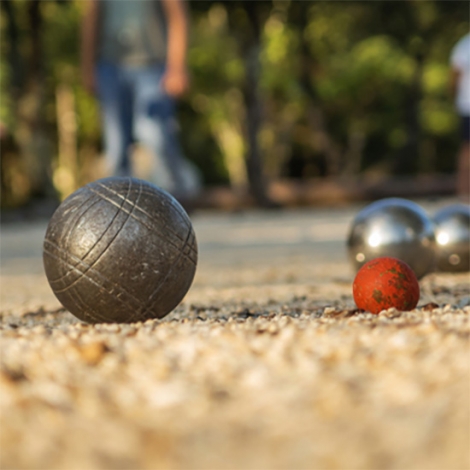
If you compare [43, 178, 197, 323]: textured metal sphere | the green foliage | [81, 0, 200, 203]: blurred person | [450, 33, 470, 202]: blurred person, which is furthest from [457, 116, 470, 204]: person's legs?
[43, 178, 197, 323]: textured metal sphere

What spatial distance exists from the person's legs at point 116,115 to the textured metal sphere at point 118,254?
6.38 m

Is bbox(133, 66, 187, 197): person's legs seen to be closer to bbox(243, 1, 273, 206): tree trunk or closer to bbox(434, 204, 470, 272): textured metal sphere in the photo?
bbox(434, 204, 470, 272): textured metal sphere

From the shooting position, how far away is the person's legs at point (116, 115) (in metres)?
10.2

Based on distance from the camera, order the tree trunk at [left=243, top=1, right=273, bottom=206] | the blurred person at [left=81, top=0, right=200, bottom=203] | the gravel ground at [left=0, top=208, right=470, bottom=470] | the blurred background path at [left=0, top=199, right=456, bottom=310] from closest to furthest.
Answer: the gravel ground at [left=0, top=208, right=470, bottom=470]
the blurred background path at [left=0, top=199, right=456, bottom=310]
the blurred person at [left=81, top=0, right=200, bottom=203]
the tree trunk at [left=243, top=1, right=273, bottom=206]

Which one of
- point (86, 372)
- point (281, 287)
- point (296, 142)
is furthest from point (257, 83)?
point (296, 142)

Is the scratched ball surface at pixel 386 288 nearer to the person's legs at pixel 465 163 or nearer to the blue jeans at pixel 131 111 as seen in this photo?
the blue jeans at pixel 131 111

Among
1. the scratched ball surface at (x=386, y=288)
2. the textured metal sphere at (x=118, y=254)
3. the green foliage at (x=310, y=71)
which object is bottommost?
the green foliage at (x=310, y=71)

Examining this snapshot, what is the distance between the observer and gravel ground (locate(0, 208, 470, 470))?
6.56ft

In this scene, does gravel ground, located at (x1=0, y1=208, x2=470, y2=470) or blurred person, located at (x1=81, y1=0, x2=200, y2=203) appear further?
blurred person, located at (x1=81, y1=0, x2=200, y2=203)

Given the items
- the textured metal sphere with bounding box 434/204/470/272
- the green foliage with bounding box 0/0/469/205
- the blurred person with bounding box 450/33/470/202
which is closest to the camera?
the textured metal sphere with bounding box 434/204/470/272

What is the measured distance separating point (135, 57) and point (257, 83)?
30.7 feet

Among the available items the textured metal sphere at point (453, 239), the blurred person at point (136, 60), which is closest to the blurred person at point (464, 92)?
the blurred person at point (136, 60)

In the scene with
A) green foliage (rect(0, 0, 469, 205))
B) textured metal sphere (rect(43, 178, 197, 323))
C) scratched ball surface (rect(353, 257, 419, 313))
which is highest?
textured metal sphere (rect(43, 178, 197, 323))

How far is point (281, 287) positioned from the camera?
6.01 m
